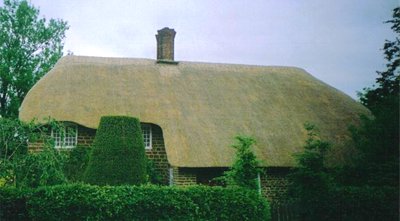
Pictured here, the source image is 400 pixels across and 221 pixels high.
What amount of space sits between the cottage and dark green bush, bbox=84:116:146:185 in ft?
8.63

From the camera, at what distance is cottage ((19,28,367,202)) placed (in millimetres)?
19125

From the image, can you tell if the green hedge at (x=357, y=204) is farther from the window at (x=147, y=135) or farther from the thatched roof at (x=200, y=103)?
the window at (x=147, y=135)

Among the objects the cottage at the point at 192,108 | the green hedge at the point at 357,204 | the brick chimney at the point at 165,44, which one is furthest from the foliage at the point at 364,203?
the brick chimney at the point at 165,44

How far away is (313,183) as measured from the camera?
55.5 ft

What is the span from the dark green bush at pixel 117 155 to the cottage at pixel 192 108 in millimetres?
2631

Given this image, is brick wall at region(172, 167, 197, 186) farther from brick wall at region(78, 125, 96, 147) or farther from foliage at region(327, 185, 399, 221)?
foliage at region(327, 185, 399, 221)

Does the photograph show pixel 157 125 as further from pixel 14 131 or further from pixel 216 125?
pixel 14 131

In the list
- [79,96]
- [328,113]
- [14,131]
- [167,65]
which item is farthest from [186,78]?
[14,131]

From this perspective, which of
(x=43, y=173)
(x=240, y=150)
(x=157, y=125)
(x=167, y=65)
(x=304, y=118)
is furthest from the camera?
(x=167, y=65)

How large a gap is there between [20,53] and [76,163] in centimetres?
1639

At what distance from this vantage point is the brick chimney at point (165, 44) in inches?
982

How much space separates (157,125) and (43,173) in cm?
766

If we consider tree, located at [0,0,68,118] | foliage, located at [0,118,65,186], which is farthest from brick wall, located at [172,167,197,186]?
tree, located at [0,0,68,118]

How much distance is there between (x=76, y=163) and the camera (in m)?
18.3
